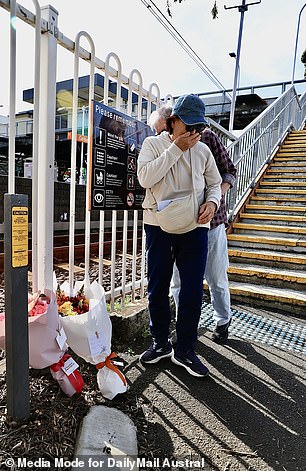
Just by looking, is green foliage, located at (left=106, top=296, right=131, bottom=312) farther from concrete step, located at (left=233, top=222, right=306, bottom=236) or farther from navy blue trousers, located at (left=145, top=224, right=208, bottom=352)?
concrete step, located at (left=233, top=222, right=306, bottom=236)

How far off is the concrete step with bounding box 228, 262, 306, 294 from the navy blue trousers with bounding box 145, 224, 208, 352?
2.13 meters

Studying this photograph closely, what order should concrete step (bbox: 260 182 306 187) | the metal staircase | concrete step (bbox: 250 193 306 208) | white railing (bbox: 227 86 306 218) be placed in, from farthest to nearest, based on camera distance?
1. concrete step (bbox: 260 182 306 187)
2. concrete step (bbox: 250 193 306 208)
3. white railing (bbox: 227 86 306 218)
4. the metal staircase

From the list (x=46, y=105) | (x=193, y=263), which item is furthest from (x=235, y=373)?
(x=46, y=105)

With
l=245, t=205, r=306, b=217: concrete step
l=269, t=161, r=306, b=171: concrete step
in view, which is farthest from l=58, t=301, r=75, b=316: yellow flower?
l=269, t=161, r=306, b=171: concrete step

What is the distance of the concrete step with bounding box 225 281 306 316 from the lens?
3.51 metres

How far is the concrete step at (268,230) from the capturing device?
475 cm

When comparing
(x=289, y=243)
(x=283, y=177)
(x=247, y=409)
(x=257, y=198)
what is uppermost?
(x=283, y=177)

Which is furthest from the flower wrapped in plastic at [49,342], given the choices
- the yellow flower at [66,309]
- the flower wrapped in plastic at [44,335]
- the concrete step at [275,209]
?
the concrete step at [275,209]

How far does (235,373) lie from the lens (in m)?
2.24

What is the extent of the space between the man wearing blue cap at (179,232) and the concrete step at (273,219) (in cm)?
332

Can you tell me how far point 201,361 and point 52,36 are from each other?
7.45 ft

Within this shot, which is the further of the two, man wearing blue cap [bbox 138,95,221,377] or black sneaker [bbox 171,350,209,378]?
black sneaker [bbox 171,350,209,378]

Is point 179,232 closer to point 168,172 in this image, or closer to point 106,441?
point 168,172

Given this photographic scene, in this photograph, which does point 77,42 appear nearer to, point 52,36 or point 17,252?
point 52,36
